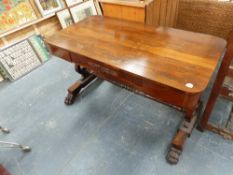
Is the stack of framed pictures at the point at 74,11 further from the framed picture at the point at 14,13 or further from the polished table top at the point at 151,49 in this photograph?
the polished table top at the point at 151,49

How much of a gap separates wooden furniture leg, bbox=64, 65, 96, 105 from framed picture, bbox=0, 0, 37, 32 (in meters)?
1.03

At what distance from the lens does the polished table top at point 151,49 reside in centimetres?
79

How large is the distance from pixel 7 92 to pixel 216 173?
2151 millimetres

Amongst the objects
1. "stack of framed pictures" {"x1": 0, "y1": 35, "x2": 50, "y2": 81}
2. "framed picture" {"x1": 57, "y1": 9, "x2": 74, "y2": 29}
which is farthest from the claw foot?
"framed picture" {"x1": 57, "y1": 9, "x2": 74, "y2": 29}

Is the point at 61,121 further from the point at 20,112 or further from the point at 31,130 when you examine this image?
the point at 20,112

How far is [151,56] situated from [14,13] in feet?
5.98

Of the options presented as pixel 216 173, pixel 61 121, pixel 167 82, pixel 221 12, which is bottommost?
pixel 216 173

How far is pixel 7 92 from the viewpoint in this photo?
1.89 meters

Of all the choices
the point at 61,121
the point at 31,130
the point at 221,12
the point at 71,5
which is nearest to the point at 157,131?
the point at 61,121

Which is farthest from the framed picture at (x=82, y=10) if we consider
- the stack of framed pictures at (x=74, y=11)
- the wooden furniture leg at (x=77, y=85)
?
the wooden furniture leg at (x=77, y=85)

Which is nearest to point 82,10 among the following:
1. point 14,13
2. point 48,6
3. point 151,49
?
point 48,6

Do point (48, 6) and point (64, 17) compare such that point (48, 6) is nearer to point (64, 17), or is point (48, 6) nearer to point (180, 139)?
point (64, 17)

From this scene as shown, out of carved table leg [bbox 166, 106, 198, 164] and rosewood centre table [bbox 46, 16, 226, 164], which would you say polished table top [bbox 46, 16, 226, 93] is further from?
carved table leg [bbox 166, 106, 198, 164]

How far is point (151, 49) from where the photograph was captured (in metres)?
0.99
